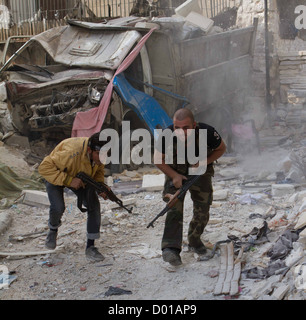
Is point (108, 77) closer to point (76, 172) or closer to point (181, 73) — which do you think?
point (181, 73)

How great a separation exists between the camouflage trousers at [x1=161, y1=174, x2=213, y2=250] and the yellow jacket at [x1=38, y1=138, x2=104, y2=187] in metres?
0.81

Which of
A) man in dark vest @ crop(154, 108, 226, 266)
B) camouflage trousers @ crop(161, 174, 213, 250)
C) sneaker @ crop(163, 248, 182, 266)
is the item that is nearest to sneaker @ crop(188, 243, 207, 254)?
camouflage trousers @ crop(161, 174, 213, 250)

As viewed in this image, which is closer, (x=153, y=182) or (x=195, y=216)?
(x=195, y=216)

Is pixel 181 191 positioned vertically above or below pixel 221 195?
above

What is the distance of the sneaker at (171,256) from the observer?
4610 millimetres

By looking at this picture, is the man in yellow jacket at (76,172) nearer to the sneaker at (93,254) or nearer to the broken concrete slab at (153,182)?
the sneaker at (93,254)

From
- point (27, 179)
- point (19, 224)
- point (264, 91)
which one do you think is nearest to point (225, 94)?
point (264, 91)

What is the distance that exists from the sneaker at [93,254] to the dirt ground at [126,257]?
63 millimetres

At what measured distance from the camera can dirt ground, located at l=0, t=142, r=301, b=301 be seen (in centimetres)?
429

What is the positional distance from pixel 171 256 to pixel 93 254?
84 cm

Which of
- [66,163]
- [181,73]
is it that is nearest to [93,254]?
[66,163]

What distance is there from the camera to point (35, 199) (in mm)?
7062

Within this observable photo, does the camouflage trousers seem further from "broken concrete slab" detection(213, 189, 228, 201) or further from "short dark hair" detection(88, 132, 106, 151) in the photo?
"broken concrete slab" detection(213, 189, 228, 201)

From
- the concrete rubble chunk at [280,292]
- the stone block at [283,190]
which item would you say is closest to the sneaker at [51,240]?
the concrete rubble chunk at [280,292]
